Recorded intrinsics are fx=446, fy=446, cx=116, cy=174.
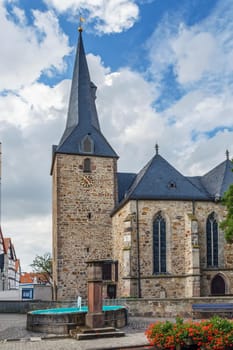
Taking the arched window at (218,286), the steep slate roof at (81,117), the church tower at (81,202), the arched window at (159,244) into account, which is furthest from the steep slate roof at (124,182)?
the arched window at (218,286)

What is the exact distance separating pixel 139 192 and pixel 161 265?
466cm

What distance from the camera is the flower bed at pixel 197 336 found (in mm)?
9758

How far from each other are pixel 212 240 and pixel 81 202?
356 inches

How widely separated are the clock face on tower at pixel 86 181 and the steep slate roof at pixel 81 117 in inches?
67.7

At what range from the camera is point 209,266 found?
27656 millimetres

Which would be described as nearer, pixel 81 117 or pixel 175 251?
pixel 175 251

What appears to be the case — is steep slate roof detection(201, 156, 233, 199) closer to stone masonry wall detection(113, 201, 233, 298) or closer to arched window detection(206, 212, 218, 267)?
stone masonry wall detection(113, 201, 233, 298)

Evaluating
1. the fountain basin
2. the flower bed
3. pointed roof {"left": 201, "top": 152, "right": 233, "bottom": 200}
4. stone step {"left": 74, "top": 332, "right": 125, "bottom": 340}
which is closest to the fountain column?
the fountain basin

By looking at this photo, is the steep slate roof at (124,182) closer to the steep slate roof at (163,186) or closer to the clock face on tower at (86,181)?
the clock face on tower at (86,181)

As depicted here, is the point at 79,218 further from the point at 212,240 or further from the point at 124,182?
the point at 212,240

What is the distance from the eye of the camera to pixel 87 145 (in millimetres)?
31453

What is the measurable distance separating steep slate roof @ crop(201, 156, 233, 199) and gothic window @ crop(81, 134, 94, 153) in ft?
27.9

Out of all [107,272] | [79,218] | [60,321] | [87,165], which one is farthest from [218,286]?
[60,321]

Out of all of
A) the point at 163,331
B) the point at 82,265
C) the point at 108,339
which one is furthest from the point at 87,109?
the point at 163,331
